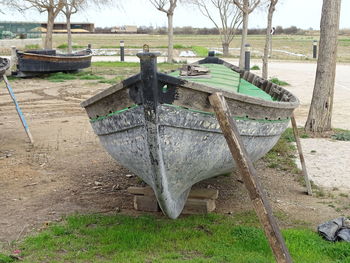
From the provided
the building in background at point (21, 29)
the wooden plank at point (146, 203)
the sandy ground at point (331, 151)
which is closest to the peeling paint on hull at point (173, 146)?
the wooden plank at point (146, 203)

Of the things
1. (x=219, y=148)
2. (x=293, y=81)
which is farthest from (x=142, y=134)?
(x=293, y=81)

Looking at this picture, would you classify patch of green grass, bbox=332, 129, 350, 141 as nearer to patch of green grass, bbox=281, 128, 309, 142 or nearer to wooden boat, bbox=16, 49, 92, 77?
patch of green grass, bbox=281, 128, 309, 142

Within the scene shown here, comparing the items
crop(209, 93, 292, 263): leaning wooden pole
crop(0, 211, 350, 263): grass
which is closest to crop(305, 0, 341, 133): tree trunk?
crop(0, 211, 350, 263): grass

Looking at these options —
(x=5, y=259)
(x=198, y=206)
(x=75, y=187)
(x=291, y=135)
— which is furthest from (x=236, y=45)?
(x=5, y=259)

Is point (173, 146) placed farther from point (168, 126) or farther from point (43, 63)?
point (43, 63)

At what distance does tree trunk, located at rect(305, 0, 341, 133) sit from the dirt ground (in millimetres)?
3020

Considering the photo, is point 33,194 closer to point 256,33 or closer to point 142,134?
point 142,134

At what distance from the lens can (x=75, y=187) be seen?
6.97m

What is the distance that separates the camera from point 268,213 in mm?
4223

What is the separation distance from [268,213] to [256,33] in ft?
293

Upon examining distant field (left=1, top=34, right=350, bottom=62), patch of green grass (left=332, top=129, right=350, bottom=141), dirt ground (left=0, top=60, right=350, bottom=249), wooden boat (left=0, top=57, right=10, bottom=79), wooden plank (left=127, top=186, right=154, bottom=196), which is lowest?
dirt ground (left=0, top=60, right=350, bottom=249)

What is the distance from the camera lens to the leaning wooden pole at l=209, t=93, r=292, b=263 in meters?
4.13

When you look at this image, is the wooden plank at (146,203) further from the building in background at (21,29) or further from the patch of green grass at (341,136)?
the building in background at (21,29)

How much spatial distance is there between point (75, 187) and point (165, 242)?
2.31 m
